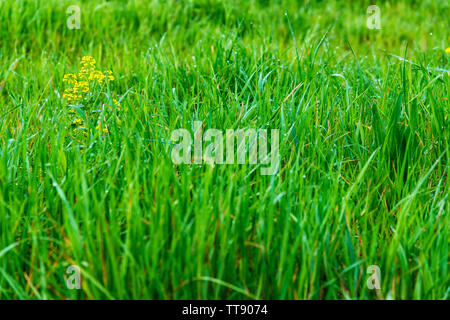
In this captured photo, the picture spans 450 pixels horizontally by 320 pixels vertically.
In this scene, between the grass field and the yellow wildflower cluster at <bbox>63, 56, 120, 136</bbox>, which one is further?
the yellow wildflower cluster at <bbox>63, 56, 120, 136</bbox>

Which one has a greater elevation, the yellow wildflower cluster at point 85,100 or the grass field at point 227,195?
the yellow wildflower cluster at point 85,100

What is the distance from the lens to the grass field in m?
1.36

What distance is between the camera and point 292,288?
53.8 inches

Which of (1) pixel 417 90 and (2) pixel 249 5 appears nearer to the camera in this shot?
(1) pixel 417 90

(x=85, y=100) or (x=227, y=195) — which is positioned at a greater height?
(x=85, y=100)

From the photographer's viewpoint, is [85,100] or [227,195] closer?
[227,195]

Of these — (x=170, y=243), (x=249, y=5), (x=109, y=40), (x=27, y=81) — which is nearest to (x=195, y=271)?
(x=170, y=243)

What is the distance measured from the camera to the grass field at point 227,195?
53.5 inches

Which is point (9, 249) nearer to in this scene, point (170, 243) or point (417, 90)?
point (170, 243)

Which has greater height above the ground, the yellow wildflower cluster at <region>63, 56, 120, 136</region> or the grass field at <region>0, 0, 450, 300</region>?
the yellow wildflower cluster at <region>63, 56, 120, 136</region>

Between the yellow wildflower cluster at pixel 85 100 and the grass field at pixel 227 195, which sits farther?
the yellow wildflower cluster at pixel 85 100

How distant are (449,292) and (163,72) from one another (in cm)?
178

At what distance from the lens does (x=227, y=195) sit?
147 centimetres
